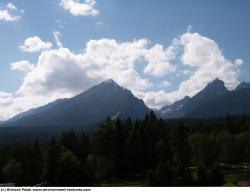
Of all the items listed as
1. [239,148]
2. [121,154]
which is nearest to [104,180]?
[121,154]

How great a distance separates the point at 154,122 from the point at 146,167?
16302mm

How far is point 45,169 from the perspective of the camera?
255ft

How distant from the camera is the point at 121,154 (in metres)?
102

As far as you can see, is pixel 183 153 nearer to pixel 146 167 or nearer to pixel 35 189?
pixel 146 167

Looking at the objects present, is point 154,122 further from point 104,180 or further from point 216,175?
point 216,175

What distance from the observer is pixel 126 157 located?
10019 cm

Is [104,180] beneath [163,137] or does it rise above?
beneath

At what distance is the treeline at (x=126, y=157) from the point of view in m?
72.6

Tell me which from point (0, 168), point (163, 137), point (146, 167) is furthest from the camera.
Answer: point (163, 137)

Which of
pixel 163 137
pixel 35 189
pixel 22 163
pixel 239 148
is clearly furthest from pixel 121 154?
pixel 35 189

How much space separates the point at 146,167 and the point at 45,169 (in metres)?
29.0

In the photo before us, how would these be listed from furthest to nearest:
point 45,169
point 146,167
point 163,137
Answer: point 163,137 < point 146,167 < point 45,169

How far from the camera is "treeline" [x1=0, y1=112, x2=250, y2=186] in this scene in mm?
72562

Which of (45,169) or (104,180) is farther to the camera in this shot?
(104,180)
